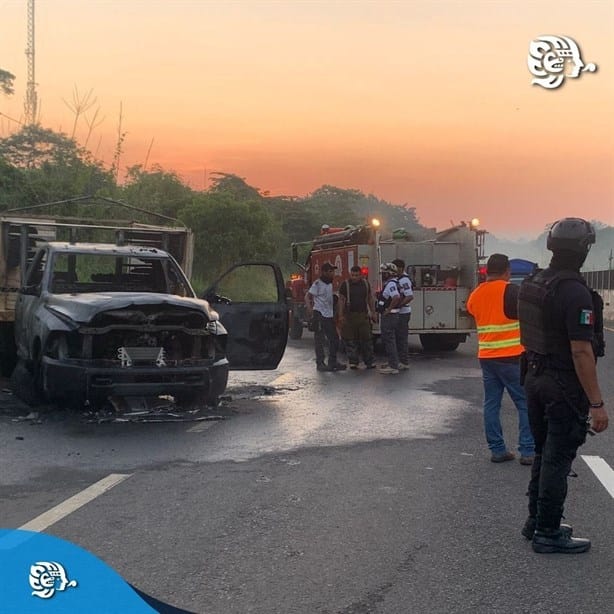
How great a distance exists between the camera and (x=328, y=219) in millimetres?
71938

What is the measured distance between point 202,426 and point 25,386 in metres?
2.41

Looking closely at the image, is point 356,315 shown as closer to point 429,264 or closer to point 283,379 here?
point 283,379

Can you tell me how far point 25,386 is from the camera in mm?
9242

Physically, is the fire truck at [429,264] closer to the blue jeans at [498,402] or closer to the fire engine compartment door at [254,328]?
the fire engine compartment door at [254,328]

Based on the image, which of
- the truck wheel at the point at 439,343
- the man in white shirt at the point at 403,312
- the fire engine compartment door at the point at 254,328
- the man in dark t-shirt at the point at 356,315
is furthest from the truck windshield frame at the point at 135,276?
the truck wheel at the point at 439,343

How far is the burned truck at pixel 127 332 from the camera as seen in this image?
26.7 ft

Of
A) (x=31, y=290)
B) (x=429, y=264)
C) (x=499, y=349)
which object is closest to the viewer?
(x=499, y=349)

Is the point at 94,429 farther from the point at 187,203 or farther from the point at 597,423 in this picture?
the point at 187,203

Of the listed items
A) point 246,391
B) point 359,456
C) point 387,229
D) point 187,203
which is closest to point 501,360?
point 359,456

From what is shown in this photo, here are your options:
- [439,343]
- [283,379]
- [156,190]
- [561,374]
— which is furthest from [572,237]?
[156,190]

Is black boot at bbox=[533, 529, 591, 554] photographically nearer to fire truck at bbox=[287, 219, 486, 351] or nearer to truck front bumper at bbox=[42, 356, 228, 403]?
truck front bumper at bbox=[42, 356, 228, 403]

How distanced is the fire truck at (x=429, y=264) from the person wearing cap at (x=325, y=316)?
196 cm

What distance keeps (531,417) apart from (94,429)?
463cm

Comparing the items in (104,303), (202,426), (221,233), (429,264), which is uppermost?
(221,233)
